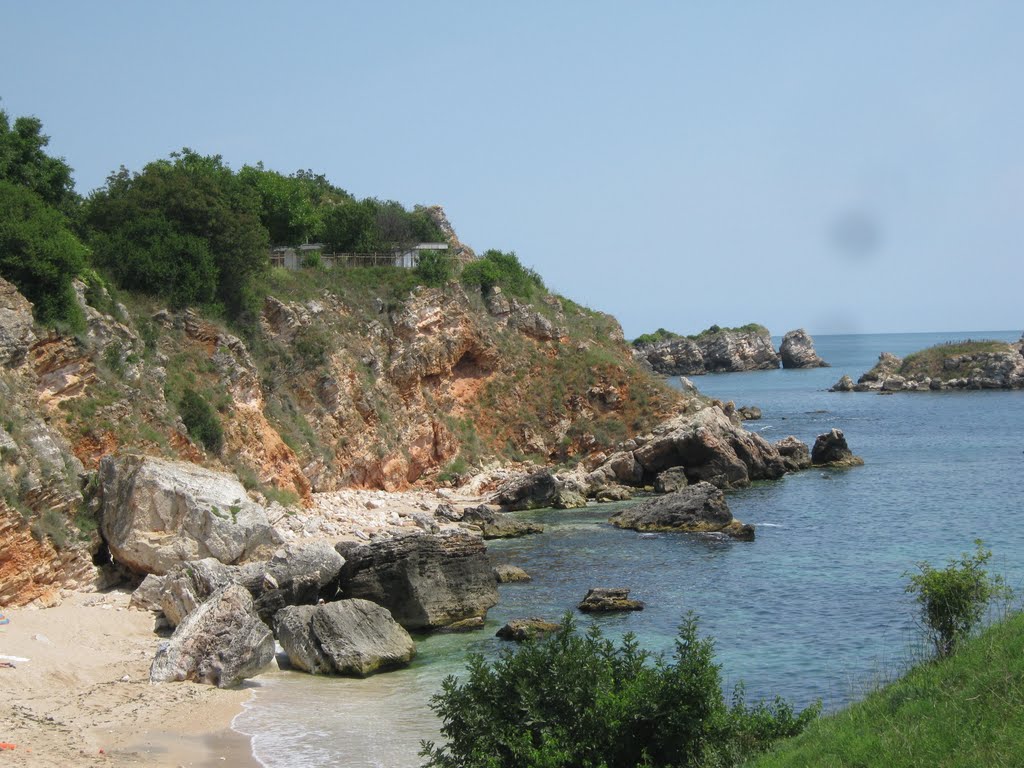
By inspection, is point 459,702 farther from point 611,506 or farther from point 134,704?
point 611,506

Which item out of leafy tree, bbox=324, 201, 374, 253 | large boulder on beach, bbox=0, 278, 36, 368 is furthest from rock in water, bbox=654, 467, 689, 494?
large boulder on beach, bbox=0, 278, 36, 368

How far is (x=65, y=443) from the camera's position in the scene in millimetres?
27188

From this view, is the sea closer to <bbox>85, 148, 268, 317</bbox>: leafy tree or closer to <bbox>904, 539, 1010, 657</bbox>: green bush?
<bbox>904, 539, 1010, 657</bbox>: green bush

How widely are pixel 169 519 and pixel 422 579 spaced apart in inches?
267

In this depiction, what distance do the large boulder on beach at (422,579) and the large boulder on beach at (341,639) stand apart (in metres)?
2.83

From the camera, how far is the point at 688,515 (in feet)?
129

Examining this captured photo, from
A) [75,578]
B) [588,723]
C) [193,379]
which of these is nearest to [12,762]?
[588,723]

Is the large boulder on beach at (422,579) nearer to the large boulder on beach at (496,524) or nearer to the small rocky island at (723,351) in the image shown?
the large boulder on beach at (496,524)

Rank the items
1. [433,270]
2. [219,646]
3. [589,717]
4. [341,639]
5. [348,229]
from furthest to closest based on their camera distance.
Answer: [348,229] → [433,270] → [341,639] → [219,646] → [589,717]

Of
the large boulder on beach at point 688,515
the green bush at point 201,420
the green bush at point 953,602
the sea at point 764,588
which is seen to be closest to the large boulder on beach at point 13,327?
the green bush at point 201,420

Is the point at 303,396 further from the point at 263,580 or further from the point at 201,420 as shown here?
the point at 263,580

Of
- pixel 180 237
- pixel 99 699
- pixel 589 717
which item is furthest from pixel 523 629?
pixel 180 237

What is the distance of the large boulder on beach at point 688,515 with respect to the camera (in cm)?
3847

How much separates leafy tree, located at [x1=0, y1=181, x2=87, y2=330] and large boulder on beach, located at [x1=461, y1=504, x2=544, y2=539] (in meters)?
17.0
